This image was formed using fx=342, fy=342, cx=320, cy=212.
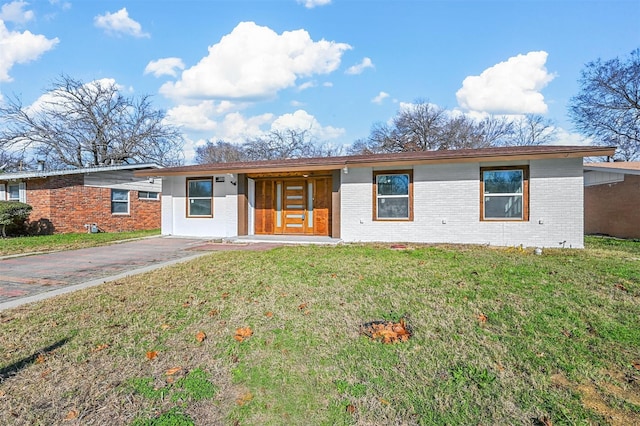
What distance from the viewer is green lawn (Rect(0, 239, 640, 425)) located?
2271 mm

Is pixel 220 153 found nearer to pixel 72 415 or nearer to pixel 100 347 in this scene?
pixel 100 347

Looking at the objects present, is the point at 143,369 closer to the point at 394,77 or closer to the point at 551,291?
the point at 551,291

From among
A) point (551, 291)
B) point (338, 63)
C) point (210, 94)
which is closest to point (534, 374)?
point (551, 291)

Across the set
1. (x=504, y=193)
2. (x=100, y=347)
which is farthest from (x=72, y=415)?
(x=504, y=193)

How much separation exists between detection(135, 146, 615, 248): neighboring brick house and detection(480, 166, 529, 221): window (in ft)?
0.08

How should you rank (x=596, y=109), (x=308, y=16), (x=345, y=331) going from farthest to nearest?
(x=596, y=109) < (x=308, y=16) < (x=345, y=331)

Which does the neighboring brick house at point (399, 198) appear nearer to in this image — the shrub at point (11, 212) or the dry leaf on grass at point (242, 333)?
the shrub at point (11, 212)

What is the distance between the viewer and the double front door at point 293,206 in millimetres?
12172

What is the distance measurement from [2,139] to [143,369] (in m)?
30.2

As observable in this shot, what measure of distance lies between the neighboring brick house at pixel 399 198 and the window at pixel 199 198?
0.12ft

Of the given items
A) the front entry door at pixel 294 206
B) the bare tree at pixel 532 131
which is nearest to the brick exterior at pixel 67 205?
the front entry door at pixel 294 206

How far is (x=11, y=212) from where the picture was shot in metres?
13.9

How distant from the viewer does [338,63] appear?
18.0 meters

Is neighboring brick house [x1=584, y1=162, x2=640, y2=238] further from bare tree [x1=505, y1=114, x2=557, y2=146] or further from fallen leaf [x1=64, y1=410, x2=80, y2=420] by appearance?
bare tree [x1=505, y1=114, x2=557, y2=146]
